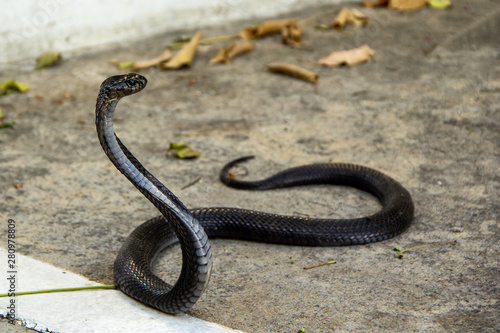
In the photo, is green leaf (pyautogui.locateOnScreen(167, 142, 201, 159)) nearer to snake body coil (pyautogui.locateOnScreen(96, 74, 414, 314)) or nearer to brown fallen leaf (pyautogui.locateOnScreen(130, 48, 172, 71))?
snake body coil (pyautogui.locateOnScreen(96, 74, 414, 314))

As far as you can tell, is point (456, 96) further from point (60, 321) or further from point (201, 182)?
point (60, 321)

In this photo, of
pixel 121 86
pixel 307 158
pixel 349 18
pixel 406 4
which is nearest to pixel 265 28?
pixel 349 18

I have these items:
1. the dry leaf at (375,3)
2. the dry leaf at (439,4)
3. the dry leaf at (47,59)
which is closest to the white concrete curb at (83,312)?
the dry leaf at (47,59)

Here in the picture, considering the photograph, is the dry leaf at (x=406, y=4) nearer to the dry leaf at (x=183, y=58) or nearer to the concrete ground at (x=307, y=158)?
the concrete ground at (x=307, y=158)

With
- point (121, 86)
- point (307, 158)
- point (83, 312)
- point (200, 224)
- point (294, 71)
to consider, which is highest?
point (121, 86)

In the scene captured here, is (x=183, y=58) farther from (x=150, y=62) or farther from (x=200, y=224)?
(x=200, y=224)
